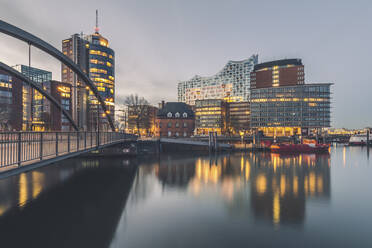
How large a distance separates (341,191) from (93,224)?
65.6 feet

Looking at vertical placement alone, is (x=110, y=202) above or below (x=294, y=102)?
below

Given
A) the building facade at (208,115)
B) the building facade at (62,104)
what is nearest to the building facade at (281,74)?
the building facade at (208,115)

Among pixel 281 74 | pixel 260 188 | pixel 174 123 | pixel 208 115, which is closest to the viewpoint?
pixel 260 188

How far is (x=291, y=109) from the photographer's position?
10338 cm

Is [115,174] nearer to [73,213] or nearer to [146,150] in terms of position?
[73,213]

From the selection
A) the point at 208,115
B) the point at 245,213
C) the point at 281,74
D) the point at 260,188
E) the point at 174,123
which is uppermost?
the point at 281,74

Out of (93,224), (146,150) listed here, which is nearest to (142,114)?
(146,150)

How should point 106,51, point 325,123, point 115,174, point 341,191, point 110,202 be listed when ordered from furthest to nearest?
point 106,51
point 325,123
point 115,174
point 341,191
point 110,202

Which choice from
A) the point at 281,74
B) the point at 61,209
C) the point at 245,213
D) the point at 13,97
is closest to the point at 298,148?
the point at 245,213

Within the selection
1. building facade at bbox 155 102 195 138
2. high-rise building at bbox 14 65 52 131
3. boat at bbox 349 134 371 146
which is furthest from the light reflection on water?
boat at bbox 349 134 371 146

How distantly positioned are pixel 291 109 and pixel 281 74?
1350 inches

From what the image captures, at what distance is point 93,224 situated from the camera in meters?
10.4

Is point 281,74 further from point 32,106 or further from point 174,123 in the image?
point 32,106

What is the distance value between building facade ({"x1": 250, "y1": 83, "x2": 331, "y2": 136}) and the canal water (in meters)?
89.3
